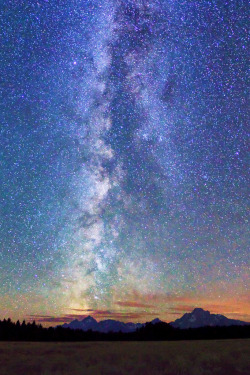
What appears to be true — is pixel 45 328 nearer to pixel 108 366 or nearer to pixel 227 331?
pixel 227 331

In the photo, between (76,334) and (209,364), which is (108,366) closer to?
(209,364)

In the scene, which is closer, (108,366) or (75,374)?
(75,374)

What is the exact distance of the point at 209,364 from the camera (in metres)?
13.4

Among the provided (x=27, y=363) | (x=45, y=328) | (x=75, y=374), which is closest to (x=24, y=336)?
(x=45, y=328)

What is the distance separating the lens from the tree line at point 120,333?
43281mm

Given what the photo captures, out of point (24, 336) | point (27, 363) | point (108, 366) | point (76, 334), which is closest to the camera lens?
point (108, 366)

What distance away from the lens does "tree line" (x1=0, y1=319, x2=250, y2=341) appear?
4328 centimetres

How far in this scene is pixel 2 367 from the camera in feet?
44.0

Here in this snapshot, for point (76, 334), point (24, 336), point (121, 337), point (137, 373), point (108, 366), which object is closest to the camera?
point (137, 373)

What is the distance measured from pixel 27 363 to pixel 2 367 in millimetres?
1209

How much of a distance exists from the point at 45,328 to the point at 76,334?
10404mm

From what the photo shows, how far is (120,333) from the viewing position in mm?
46906

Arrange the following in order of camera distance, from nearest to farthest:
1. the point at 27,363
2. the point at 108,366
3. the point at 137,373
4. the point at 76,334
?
the point at 137,373 < the point at 108,366 < the point at 27,363 < the point at 76,334

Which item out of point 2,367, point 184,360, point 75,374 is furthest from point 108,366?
point 2,367
